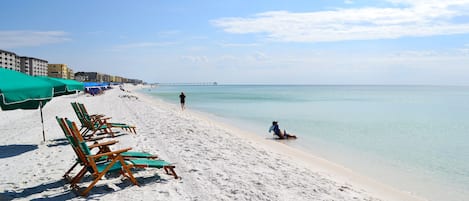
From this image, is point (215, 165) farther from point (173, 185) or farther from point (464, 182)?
point (464, 182)

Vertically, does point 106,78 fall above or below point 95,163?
above

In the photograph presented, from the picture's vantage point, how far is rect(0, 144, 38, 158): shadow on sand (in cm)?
678

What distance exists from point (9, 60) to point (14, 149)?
97.7 meters

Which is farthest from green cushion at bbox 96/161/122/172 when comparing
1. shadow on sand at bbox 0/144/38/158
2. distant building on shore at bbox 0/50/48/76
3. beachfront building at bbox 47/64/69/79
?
beachfront building at bbox 47/64/69/79

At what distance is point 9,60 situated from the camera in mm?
89375

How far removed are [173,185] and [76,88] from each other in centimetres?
485

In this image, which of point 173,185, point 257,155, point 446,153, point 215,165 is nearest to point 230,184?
point 173,185

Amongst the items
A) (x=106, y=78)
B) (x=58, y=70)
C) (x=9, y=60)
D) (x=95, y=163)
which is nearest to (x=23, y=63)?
(x=58, y=70)

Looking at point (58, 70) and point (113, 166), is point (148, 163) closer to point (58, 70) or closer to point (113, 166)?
point (113, 166)

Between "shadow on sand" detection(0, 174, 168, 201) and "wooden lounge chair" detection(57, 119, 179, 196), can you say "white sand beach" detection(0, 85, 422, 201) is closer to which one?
"shadow on sand" detection(0, 174, 168, 201)

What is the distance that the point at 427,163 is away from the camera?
9578mm

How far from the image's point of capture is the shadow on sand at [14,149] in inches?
267

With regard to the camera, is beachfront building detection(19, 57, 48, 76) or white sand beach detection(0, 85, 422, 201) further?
beachfront building detection(19, 57, 48, 76)

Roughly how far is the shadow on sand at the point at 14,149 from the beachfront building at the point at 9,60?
289ft
